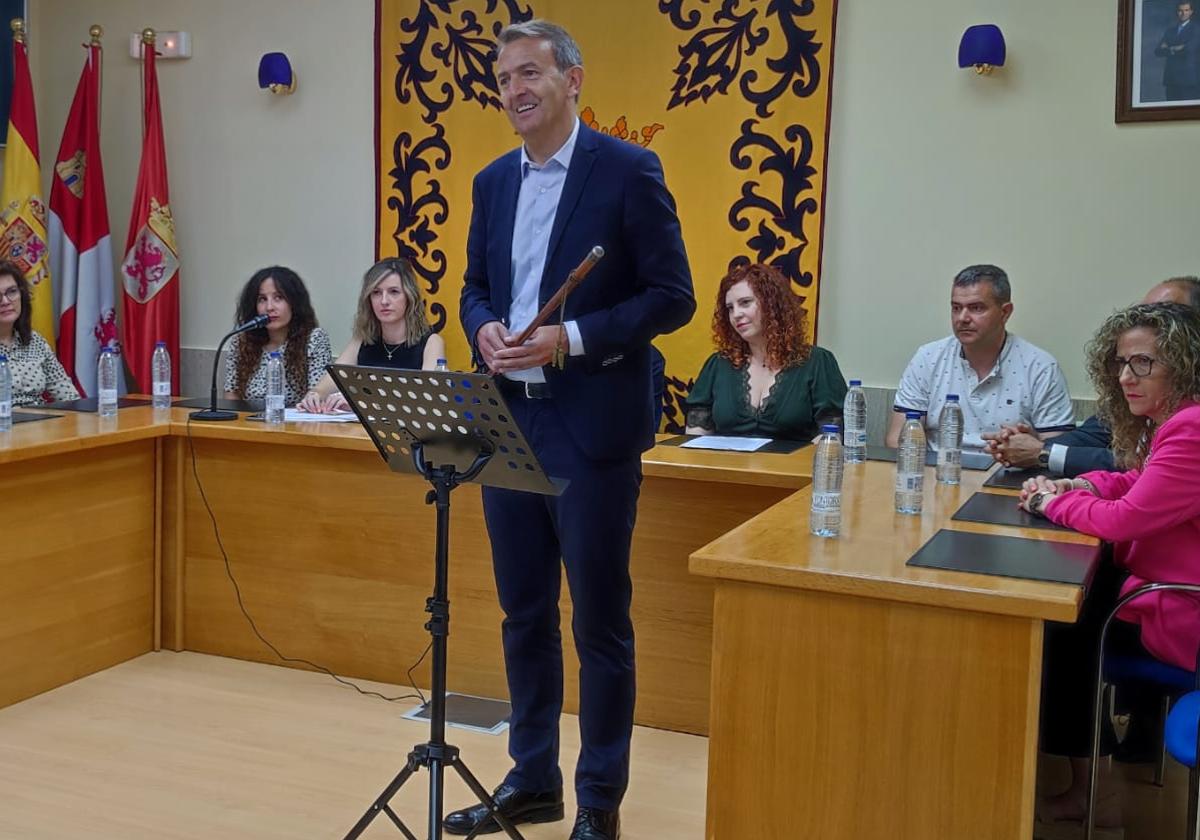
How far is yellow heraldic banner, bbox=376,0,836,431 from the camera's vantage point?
419cm

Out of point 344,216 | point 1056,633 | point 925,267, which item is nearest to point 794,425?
point 925,267

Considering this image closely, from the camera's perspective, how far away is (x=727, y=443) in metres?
3.34

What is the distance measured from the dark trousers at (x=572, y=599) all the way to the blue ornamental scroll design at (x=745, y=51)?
2306mm

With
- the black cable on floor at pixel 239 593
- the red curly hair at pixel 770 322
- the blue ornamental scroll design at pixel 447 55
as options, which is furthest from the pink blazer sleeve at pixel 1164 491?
the blue ornamental scroll design at pixel 447 55

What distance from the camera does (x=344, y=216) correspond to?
4926 mm

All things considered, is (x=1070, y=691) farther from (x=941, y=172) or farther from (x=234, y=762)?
(x=941, y=172)

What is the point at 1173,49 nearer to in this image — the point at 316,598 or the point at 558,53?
the point at 558,53

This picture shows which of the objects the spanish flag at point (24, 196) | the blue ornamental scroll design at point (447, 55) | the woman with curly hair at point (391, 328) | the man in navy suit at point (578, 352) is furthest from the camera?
the spanish flag at point (24, 196)

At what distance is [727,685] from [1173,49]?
2.85 metres

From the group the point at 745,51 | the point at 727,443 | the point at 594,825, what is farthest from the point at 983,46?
the point at 594,825

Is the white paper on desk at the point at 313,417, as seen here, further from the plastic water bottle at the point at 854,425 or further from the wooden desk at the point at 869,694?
the wooden desk at the point at 869,694

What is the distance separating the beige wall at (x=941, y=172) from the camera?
3.86 metres

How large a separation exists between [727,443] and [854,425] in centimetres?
36

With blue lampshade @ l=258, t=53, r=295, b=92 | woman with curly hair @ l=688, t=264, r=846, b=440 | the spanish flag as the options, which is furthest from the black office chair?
the spanish flag
